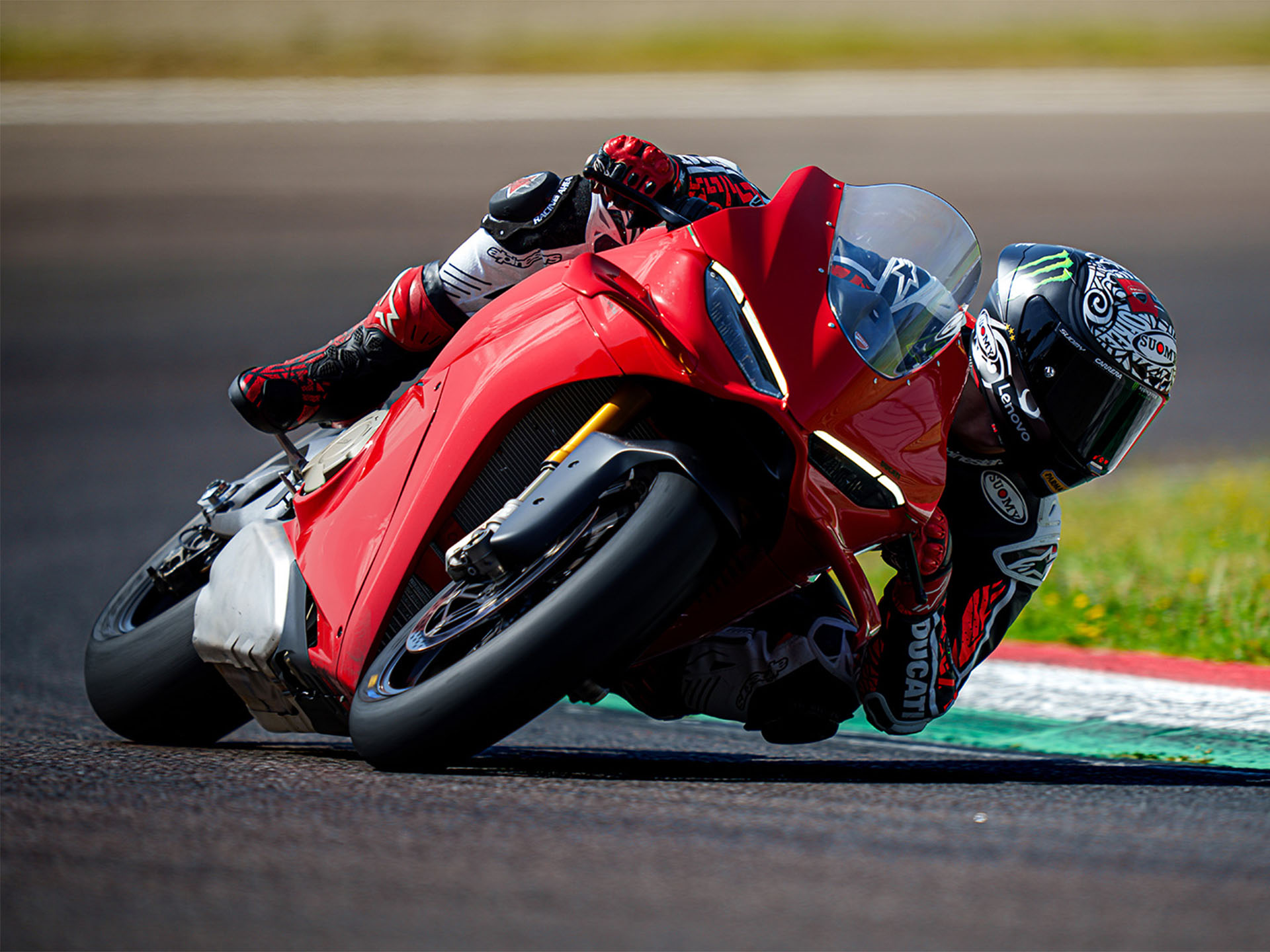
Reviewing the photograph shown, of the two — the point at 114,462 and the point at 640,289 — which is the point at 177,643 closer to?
the point at 640,289

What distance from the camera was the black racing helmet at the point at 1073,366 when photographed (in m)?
3.36

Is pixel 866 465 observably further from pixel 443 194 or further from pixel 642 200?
pixel 443 194

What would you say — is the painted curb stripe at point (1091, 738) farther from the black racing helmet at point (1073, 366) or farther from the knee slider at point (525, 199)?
the knee slider at point (525, 199)

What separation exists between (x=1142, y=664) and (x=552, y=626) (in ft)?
9.10

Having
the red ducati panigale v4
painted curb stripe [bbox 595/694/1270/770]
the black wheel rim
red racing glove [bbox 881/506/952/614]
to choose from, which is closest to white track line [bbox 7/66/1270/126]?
painted curb stripe [bbox 595/694/1270/770]

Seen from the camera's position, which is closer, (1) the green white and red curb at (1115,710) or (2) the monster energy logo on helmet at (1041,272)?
(2) the monster energy logo on helmet at (1041,272)

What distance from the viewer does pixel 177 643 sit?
3.48 meters

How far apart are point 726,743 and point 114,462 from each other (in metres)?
5.35

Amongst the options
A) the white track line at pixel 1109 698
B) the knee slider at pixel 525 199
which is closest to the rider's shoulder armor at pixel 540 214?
the knee slider at pixel 525 199

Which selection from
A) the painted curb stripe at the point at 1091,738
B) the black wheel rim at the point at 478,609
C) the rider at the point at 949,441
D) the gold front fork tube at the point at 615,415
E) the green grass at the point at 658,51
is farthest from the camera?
the green grass at the point at 658,51

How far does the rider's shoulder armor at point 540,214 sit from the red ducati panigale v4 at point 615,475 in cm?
19

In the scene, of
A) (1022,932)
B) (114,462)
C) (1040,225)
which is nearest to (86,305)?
(114,462)

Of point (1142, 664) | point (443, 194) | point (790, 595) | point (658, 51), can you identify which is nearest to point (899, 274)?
point (790, 595)

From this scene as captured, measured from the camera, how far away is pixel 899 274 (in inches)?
111
